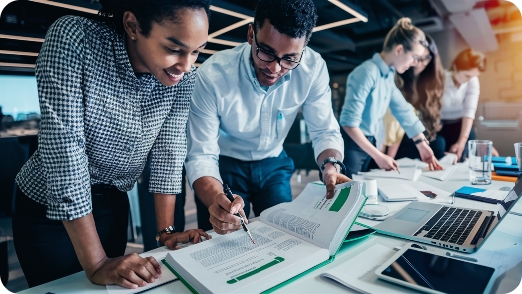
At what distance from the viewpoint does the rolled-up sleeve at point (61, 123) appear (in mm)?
773

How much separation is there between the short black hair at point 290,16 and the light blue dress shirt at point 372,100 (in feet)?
3.75

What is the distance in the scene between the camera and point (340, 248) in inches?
Result: 33.9

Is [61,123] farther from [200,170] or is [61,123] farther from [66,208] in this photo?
[200,170]

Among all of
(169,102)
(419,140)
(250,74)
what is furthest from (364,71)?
(169,102)

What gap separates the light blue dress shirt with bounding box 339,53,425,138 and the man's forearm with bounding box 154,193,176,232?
1485 mm

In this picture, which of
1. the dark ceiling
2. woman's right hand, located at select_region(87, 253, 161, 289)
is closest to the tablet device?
woman's right hand, located at select_region(87, 253, 161, 289)

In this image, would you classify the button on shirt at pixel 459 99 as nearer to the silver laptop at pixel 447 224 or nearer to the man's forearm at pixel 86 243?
the silver laptop at pixel 447 224

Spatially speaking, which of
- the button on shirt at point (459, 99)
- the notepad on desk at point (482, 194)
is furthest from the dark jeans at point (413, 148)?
the notepad on desk at point (482, 194)

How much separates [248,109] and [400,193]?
0.75m

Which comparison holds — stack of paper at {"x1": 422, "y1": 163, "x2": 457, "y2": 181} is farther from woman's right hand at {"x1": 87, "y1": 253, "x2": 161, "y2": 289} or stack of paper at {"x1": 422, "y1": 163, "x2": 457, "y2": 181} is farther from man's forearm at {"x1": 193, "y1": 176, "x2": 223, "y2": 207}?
woman's right hand at {"x1": 87, "y1": 253, "x2": 161, "y2": 289}

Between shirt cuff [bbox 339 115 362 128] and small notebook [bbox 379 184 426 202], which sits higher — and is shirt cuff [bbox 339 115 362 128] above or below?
above

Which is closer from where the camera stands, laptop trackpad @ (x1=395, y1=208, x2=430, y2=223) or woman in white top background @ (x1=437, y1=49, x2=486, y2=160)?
laptop trackpad @ (x1=395, y1=208, x2=430, y2=223)

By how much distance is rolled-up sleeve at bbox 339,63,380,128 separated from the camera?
7.21 feet

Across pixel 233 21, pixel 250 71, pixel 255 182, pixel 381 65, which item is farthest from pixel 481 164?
pixel 233 21
